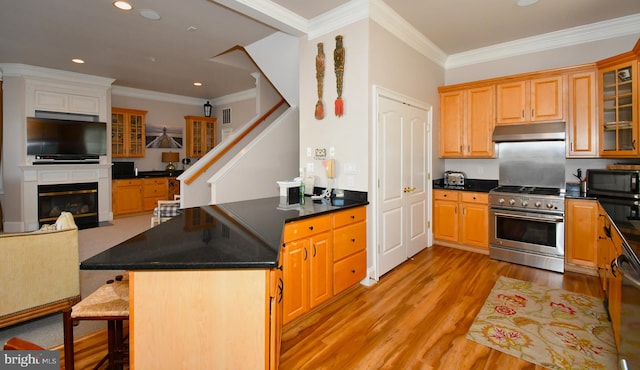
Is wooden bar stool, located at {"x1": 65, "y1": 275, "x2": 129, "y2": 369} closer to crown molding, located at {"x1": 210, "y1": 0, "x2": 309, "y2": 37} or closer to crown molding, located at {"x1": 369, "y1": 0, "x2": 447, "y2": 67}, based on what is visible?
crown molding, located at {"x1": 210, "y1": 0, "x2": 309, "y2": 37}

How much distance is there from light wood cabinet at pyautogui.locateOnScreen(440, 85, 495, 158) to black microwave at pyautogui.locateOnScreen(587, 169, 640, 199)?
117 cm

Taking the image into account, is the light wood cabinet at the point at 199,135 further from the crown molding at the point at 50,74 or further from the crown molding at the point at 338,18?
the crown molding at the point at 338,18

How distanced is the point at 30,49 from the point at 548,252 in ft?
26.2

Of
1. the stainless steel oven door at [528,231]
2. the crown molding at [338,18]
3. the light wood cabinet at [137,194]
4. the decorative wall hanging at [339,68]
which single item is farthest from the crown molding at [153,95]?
the stainless steel oven door at [528,231]

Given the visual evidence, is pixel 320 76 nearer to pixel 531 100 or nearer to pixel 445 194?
pixel 445 194

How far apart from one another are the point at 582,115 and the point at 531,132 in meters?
0.55

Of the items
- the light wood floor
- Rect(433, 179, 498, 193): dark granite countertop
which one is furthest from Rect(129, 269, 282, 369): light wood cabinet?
Rect(433, 179, 498, 193): dark granite countertop

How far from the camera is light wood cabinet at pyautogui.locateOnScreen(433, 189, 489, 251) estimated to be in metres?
4.27

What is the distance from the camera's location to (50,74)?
588 centimetres

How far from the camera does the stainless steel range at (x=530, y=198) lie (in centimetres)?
369

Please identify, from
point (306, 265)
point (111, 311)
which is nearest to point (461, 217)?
point (306, 265)

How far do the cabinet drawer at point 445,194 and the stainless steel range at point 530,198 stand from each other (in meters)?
0.51

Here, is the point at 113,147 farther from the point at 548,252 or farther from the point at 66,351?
the point at 548,252

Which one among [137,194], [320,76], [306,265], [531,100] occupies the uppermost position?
[320,76]
